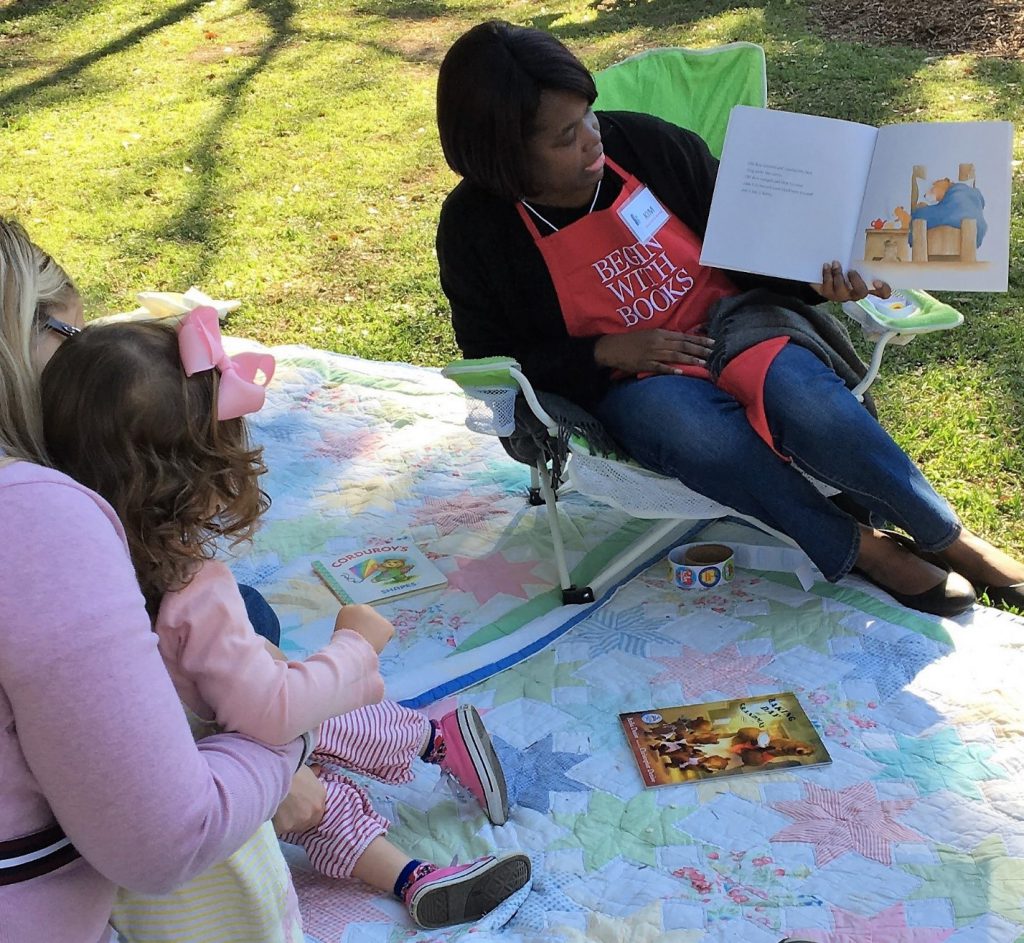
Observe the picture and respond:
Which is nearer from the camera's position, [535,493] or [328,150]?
[535,493]

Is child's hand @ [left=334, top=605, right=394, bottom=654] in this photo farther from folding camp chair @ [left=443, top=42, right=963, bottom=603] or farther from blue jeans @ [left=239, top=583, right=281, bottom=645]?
folding camp chair @ [left=443, top=42, right=963, bottom=603]

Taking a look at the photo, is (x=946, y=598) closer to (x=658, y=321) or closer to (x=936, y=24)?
(x=658, y=321)

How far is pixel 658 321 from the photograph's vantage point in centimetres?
287

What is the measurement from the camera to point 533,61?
8.45ft

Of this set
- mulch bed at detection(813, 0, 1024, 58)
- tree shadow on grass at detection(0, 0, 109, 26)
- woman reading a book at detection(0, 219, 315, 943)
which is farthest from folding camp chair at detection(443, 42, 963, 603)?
tree shadow on grass at detection(0, 0, 109, 26)

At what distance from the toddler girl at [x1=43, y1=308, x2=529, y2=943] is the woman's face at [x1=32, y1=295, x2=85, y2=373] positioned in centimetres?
4

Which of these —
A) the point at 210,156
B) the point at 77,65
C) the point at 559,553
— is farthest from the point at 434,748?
the point at 77,65

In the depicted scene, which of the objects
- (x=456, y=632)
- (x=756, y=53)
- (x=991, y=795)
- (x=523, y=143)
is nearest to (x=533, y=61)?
(x=523, y=143)

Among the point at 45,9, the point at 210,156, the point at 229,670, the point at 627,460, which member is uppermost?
the point at 45,9

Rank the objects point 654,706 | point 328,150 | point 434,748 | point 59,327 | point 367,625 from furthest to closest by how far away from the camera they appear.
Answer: point 328,150, point 654,706, point 434,748, point 367,625, point 59,327

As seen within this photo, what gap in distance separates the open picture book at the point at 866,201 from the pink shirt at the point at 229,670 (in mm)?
1633

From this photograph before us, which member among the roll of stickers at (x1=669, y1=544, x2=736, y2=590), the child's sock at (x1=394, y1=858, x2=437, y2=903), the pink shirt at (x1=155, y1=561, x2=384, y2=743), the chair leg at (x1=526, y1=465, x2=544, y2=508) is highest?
the pink shirt at (x1=155, y1=561, x2=384, y2=743)

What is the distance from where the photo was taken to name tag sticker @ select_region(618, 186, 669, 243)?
2809 millimetres

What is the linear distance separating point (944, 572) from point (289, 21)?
781 centimetres
